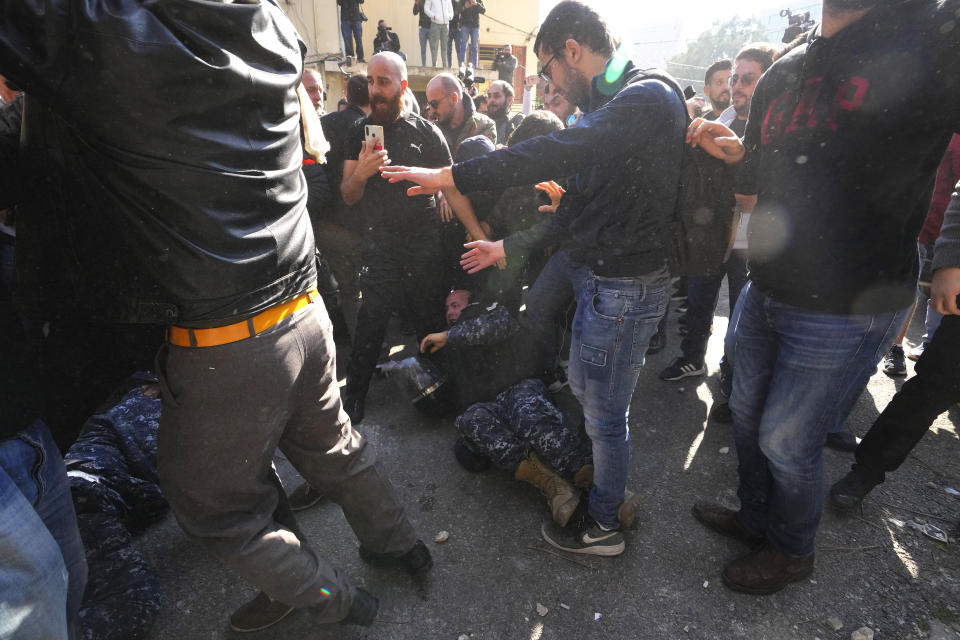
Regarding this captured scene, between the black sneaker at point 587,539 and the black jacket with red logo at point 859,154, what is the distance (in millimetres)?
1195

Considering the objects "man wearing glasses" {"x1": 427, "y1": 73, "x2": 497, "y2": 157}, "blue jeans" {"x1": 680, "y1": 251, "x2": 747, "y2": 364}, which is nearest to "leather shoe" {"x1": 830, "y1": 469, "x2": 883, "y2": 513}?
"blue jeans" {"x1": 680, "y1": 251, "x2": 747, "y2": 364}

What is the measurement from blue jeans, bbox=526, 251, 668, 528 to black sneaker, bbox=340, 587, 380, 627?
3.15 feet

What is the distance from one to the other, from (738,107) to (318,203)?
11.2 feet

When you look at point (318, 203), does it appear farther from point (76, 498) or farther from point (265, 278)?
point (265, 278)

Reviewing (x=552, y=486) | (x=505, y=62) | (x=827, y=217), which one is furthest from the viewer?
(x=505, y=62)

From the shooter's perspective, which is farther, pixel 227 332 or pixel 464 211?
pixel 464 211

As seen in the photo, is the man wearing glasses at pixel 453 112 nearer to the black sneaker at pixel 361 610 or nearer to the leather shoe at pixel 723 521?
the leather shoe at pixel 723 521

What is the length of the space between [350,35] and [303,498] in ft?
44.3

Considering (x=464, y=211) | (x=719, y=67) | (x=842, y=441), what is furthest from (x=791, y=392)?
(x=719, y=67)

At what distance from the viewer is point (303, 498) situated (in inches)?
94.7

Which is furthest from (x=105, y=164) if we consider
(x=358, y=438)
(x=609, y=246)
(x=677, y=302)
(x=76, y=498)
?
(x=677, y=302)

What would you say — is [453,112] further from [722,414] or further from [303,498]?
[303,498]

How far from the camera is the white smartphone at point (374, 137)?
2918 millimetres

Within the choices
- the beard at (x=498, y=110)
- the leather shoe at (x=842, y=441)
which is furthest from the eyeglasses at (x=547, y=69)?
the beard at (x=498, y=110)
